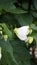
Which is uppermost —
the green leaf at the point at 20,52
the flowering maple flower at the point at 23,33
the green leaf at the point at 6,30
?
the green leaf at the point at 6,30

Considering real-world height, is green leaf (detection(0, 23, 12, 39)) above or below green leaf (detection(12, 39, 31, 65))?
above

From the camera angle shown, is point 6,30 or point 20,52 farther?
point 20,52

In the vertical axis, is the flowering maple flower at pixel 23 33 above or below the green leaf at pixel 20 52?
above

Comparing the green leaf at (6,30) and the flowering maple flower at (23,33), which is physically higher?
the green leaf at (6,30)

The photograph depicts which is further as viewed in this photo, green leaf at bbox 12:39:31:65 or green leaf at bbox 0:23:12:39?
green leaf at bbox 12:39:31:65

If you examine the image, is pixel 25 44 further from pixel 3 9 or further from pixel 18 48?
pixel 3 9

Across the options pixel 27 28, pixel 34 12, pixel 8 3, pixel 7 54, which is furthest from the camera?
pixel 34 12

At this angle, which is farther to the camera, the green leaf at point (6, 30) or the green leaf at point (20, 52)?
the green leaf at point (20, 52)

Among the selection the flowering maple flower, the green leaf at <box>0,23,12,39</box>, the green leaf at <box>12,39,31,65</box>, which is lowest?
the green leaf at <box>12,39,31,65</box>

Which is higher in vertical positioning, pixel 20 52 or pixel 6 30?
pixel 6 30

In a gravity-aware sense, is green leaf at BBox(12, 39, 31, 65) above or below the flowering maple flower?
below

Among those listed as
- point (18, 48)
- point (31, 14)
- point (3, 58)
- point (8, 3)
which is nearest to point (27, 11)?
point (31, 14)
